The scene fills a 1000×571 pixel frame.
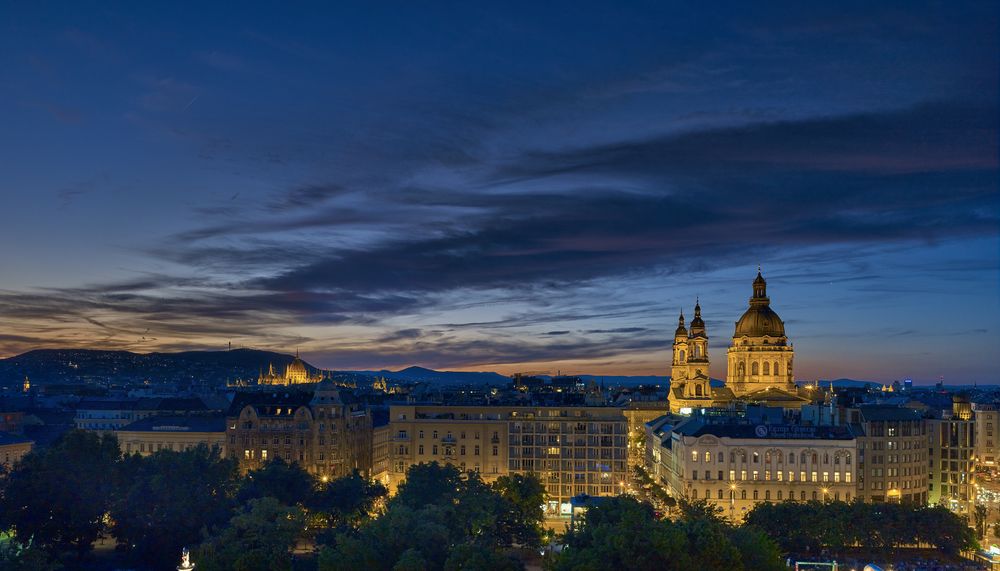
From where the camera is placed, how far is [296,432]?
14912 cm

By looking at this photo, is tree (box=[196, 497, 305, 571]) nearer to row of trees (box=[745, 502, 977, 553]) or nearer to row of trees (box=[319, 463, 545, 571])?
row of trees (box=[319, 463, 545, 571])

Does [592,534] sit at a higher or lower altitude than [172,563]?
higher

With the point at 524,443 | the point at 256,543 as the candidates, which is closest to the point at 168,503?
the point at 256,543

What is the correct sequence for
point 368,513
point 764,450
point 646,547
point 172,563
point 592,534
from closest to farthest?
point 646,547
point 592,534
point 172,563
point 368,513
point 764,450

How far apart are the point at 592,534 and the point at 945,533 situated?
50106 mm

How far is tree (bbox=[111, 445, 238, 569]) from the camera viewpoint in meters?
102

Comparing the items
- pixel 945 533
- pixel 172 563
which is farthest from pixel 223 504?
pixel 945 533

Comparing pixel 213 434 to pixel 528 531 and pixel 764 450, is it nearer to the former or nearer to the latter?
pixel 528 531

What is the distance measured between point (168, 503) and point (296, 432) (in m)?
45.2

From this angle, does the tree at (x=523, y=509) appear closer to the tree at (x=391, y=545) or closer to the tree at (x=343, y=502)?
the tree at (x=343, y=502)

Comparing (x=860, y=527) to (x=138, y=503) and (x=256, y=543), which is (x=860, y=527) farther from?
(x=138, y=503)

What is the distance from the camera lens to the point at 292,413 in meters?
150

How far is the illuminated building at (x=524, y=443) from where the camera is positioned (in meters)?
164

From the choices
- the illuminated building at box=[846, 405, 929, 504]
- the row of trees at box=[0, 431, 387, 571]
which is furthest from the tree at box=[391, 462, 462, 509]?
the illuminated building at box=[846, 405, 929, 504]
